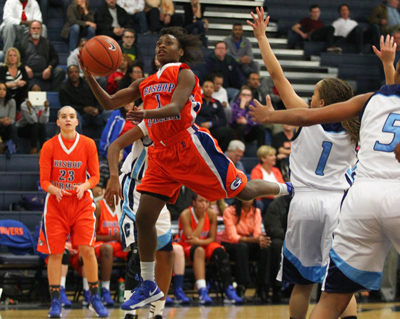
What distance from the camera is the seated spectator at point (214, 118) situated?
35.0 feet

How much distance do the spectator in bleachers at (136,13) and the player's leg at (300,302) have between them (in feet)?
30.4

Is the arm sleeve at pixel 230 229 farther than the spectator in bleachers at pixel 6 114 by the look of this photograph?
No

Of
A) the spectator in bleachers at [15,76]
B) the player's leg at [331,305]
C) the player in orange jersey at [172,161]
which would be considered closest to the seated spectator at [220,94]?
the spectator in bleachers at [15,76]

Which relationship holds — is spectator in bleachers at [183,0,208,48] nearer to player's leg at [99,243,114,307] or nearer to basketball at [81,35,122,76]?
player's leg at [99,243,114,307]

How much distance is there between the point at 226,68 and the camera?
12258 millimetres

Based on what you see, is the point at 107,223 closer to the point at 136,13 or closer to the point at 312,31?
the point at 136,13

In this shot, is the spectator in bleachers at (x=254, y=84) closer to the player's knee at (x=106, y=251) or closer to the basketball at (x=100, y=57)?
the player's knee at (x=106, y=251)

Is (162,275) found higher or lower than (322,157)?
lower

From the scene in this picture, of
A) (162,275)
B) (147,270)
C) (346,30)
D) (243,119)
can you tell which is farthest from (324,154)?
(346,30)

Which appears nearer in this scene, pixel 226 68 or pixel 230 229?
pixel 230 229

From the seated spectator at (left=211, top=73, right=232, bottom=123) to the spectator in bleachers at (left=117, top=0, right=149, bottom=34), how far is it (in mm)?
2528

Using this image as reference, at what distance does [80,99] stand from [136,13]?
3.07 meters

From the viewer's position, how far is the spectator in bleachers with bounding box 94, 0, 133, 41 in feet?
40.0

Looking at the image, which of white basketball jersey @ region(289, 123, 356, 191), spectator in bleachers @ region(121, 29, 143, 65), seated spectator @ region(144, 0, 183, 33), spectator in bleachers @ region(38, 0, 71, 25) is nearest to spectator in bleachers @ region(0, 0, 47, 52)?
spectator in bleachers @ region(38, 0, 71, 25)
